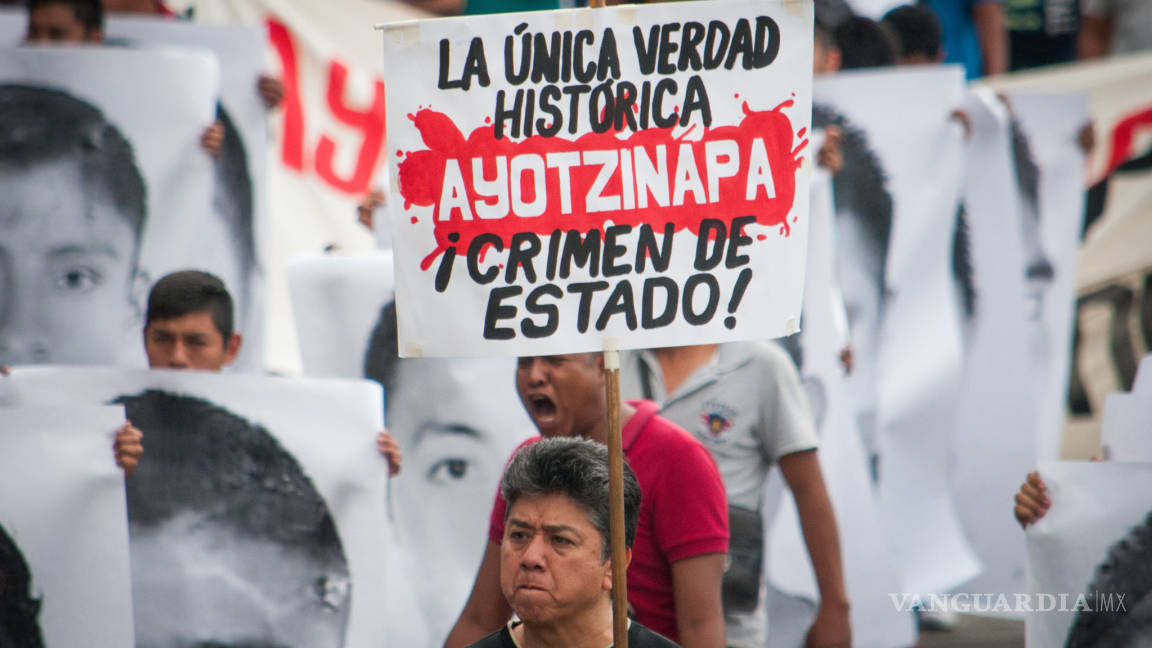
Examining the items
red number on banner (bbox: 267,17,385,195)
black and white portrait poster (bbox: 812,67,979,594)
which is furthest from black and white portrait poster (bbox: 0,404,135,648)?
Answer: red number on banner (bbox: 267,17,385,195)

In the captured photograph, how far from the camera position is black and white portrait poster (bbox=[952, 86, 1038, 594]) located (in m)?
6.08

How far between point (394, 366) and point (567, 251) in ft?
6.61

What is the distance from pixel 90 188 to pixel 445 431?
1.38 metres

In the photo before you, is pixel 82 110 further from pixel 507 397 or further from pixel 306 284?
pixel 507 397

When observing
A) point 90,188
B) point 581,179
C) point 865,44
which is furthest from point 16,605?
point 865,44

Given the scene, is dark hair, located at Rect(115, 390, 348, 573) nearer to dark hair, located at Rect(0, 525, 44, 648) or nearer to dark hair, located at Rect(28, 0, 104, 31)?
dark hair, located at Rect(0, 525, 44, 648)

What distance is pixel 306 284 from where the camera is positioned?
4.82 m

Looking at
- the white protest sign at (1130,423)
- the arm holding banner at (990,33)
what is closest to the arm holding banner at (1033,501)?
the white protest sign at (1130,423)

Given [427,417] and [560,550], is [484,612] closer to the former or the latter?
[560,550]

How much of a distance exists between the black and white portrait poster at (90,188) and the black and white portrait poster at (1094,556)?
288 cm

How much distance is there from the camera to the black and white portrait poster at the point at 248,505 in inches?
150

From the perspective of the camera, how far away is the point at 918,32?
666 cm

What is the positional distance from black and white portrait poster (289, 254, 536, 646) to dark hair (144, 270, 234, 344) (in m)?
0.72

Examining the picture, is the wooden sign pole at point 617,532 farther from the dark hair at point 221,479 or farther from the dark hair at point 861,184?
the dark hair at point 861,184
